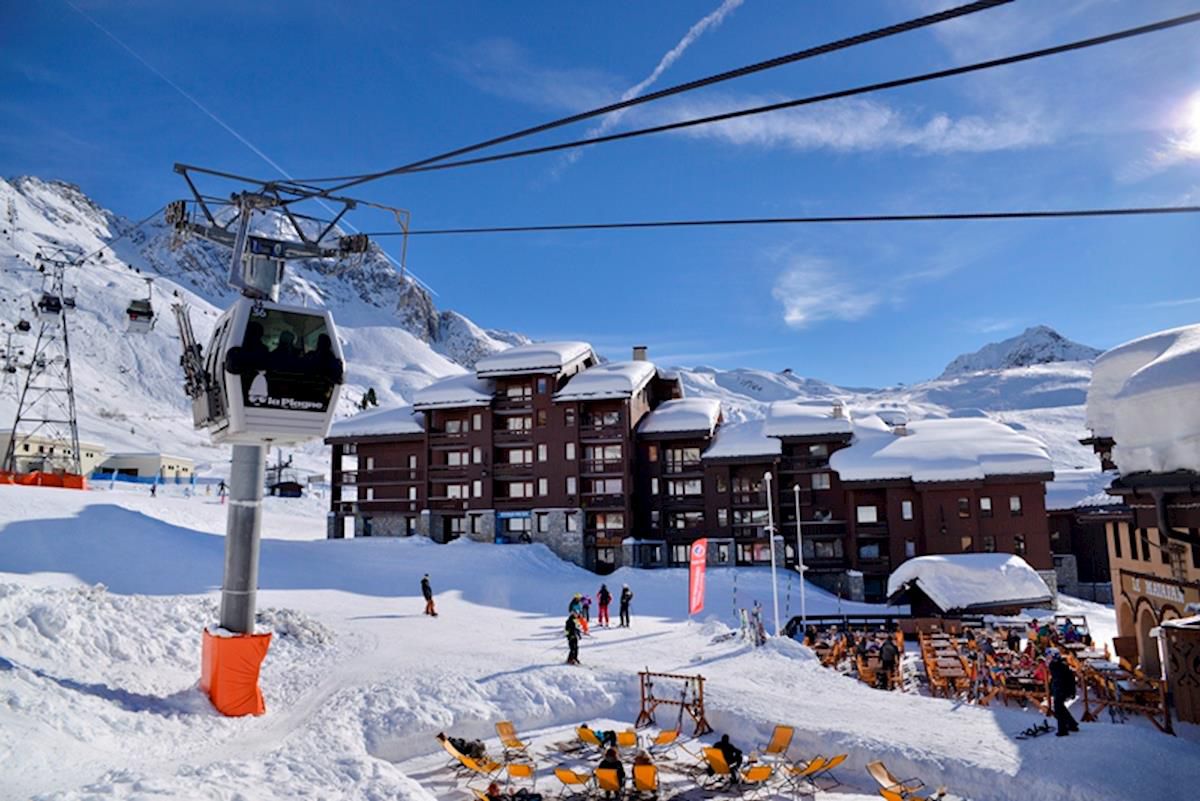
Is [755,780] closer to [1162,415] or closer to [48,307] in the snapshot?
[1162,415]

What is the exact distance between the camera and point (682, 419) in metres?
49.8

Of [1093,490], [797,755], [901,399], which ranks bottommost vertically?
[797,755]

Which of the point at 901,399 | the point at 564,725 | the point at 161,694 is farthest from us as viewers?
the point at 901,399

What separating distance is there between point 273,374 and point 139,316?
69.5ft

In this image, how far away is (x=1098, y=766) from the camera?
43.8 ft

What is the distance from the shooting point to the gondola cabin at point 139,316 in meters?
30.3

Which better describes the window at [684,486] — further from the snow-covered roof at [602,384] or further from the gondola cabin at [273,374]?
the gondola cabin at [273,374]

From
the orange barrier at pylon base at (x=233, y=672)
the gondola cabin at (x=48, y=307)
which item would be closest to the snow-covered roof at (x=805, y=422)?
the orange barrier at pylon base at (x=233, y=672)

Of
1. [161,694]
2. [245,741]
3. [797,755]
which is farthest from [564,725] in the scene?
[161,694]

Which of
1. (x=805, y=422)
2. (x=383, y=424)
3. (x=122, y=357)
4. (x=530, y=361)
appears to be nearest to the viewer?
(x=805, y=422)

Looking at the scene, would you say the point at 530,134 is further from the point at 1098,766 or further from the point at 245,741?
the point at 1098,766

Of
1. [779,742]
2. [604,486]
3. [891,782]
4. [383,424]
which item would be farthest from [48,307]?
[891,782]

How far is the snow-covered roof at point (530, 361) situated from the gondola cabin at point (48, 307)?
22.5 metres

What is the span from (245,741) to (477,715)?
4.84 meters
